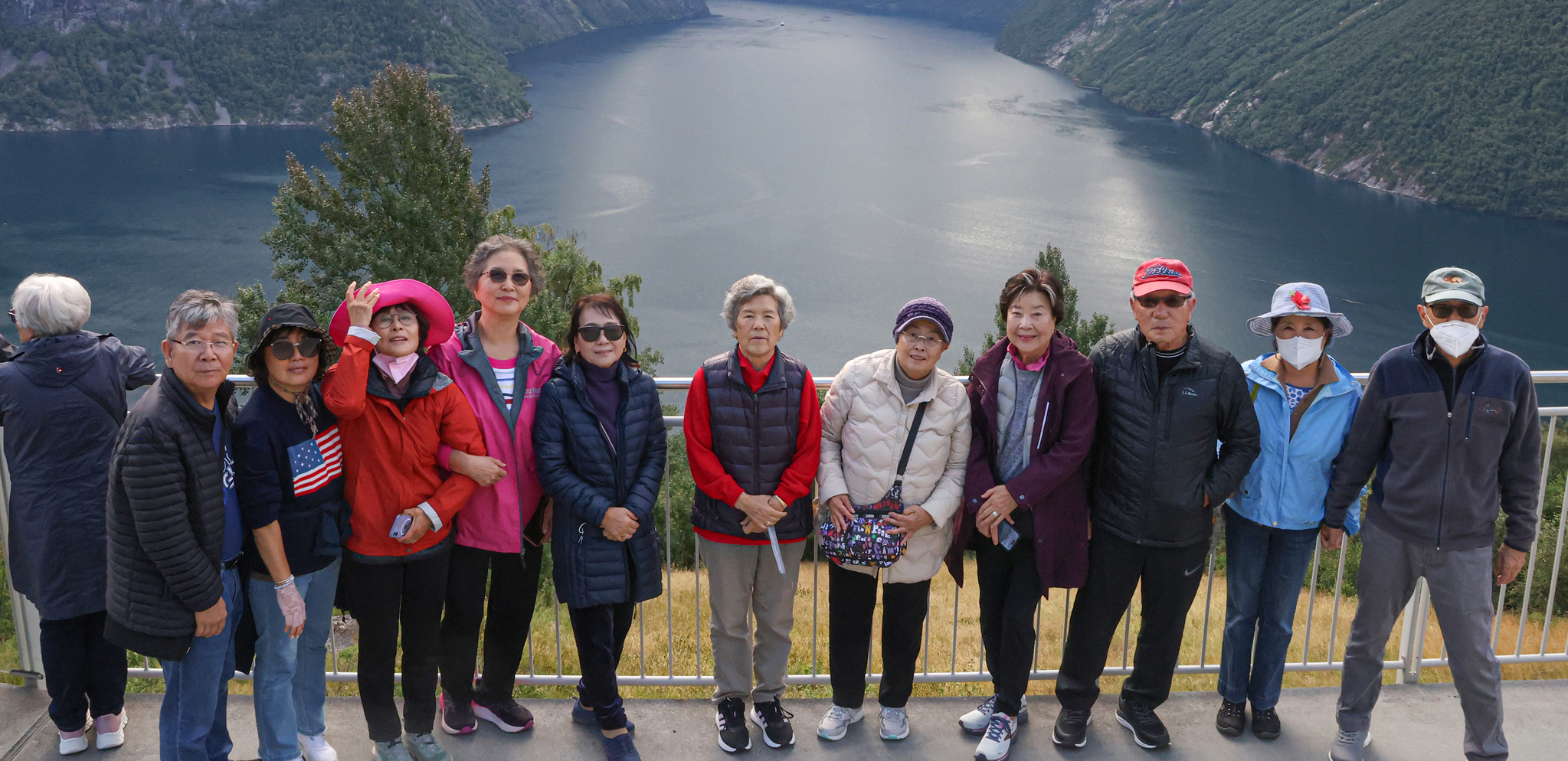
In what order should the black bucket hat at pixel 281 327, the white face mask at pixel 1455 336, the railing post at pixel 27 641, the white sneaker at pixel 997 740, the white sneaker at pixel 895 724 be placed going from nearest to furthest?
the black bucket hat at pixel 281 327, the white face mask at pixel 1455 336, the white sneaker at pixel 997 740, the white sneaker at pixel 895 724, the railing post at pixel 27 641

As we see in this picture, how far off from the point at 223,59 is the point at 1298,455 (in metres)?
111

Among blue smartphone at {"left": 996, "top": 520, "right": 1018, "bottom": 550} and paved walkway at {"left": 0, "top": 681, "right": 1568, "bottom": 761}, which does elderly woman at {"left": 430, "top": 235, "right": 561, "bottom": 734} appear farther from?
blue smartphone at {"left": 996, "top": 520, "right": 1018, "bottom": 550}

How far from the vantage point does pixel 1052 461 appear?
3.41 m

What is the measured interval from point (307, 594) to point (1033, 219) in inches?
2488

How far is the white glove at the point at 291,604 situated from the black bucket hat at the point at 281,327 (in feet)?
2.09

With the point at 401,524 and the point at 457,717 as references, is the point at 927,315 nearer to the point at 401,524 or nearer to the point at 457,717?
the point at 401,524

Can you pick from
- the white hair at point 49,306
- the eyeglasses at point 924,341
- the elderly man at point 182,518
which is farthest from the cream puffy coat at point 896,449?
the white hair at point 49,306

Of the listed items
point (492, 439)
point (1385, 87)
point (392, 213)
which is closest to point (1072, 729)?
point (492, 439)

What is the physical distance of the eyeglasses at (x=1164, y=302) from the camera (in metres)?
3.41

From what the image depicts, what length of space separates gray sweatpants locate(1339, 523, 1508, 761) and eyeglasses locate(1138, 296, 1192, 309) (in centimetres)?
102

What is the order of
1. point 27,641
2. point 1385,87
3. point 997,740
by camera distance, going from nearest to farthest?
point 997,740, point 27,641, point 1385,87

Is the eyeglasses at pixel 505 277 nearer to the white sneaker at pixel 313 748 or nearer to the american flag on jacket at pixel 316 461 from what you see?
the american flag on jacket at pixel 316 461

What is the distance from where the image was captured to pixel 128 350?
347cm

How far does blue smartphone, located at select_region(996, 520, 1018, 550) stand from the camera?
11.5ft
